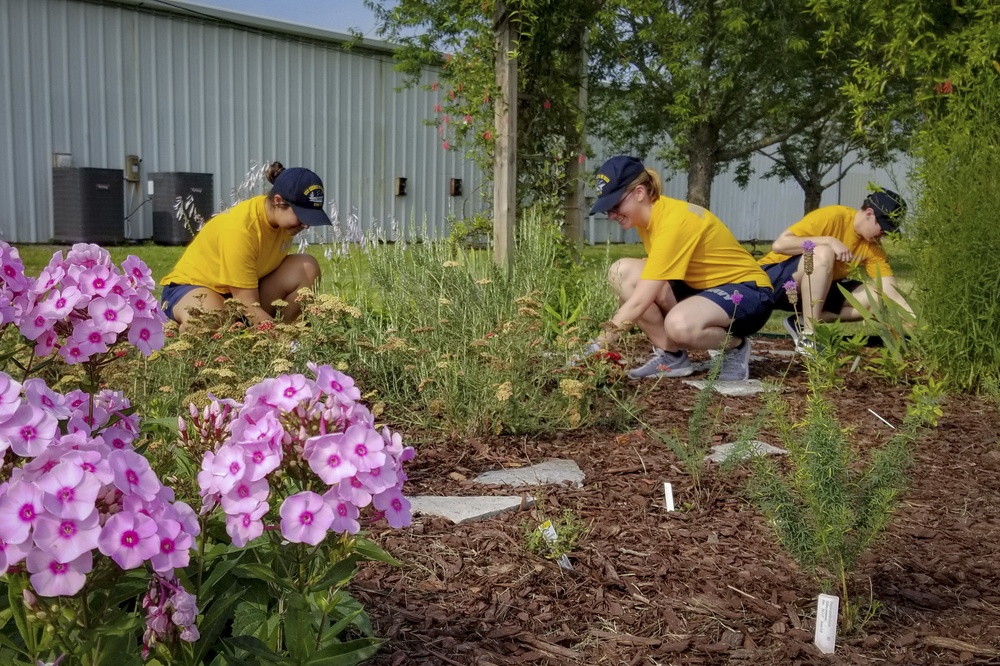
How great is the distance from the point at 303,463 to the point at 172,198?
44.8 feet

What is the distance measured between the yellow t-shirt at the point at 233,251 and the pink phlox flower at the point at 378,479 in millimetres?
3797

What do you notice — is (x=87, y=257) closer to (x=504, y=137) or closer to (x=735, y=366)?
(x=735, y=366)

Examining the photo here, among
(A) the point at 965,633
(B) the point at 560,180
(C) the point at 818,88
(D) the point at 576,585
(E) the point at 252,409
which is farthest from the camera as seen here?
(C) the point at 818,88

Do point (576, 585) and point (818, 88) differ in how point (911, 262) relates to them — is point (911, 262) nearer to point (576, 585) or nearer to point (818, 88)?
point (576, 585)

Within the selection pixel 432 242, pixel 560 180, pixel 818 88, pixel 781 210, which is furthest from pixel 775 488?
pixel 781 210

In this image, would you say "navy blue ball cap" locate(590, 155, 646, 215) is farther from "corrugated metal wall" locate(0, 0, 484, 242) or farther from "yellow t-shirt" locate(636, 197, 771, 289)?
"corrugated metal wall" locate(0, 0, 484, 242)

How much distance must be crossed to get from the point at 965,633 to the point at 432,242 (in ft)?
13.3

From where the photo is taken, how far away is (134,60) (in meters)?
14.0

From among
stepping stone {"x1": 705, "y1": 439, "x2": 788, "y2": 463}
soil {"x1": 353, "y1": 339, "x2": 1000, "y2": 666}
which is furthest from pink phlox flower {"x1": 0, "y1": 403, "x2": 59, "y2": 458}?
stepping stone {"x1": 705, "y1": 439, "x2": 788, "y2": 463}

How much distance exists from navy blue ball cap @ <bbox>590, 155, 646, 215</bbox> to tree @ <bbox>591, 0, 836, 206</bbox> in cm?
850

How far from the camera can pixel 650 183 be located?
15.9ft

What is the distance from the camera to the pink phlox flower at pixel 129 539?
1062 millimetres

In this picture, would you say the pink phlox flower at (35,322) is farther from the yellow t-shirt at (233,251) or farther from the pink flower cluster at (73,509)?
the yellow t-shirt at (233,251)

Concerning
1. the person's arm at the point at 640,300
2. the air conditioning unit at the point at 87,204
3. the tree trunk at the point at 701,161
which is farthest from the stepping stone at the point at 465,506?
the tree trunk at the point at 701,161
